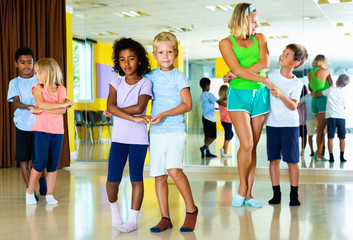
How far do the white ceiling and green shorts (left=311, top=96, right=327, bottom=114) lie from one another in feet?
1.47

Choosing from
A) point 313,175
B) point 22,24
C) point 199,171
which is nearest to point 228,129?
point 199,171

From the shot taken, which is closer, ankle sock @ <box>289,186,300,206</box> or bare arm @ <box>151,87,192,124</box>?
bare arm @ <box>151,87,192,124</box>

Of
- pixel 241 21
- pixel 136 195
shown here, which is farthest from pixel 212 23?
pixel 136 195

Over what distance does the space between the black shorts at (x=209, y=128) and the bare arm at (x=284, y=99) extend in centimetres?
212

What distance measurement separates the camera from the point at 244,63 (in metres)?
3.52

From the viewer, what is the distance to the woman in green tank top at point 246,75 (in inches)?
136

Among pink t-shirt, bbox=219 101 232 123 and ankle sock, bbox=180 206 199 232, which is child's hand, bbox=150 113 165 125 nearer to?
ankle sock, bbox=180 206 199 232

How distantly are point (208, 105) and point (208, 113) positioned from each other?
0.10m

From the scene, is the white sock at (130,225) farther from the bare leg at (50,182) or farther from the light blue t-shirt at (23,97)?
the light blue t-shirt at (23,97)

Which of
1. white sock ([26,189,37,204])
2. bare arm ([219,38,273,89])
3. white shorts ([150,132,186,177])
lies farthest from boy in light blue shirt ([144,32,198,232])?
white sock ([26,189,37,204])

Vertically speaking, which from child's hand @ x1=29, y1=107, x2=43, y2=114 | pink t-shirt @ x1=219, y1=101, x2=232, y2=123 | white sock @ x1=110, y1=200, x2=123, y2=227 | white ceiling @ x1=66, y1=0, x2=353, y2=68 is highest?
white ceiling @ x1=66, y1=0, x2=353, y2=68

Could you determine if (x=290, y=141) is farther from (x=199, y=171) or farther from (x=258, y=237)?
(x=199, y=171)

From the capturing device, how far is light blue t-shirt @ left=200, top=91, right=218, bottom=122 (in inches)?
224

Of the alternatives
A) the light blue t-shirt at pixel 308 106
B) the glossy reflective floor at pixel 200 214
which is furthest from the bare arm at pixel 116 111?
the light blue t-shirt at pixel 308 106
